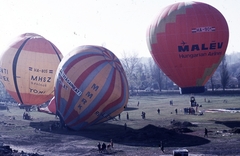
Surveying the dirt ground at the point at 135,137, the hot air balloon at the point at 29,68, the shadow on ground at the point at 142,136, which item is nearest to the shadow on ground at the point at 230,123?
the dirt ground at the point at 135,137

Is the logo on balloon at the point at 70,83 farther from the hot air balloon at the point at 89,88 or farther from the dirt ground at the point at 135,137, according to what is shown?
the dirt ground at the point at 135,137

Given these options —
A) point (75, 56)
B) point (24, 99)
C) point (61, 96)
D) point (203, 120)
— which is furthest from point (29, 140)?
point (203, 120)

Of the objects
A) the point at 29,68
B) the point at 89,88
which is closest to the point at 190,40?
the point at 89,88

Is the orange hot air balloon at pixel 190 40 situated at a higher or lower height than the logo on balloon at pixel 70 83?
higher

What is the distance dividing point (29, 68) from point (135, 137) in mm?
18888

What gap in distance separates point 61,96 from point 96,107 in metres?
3.47

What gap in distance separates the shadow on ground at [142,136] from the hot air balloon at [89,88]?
1432 millimetres

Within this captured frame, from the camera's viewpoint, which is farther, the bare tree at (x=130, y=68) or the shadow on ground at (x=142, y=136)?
the bare tree at (x=130, y=68)

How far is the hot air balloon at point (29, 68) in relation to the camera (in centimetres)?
4841

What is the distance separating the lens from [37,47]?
161ft

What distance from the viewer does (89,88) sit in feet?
119

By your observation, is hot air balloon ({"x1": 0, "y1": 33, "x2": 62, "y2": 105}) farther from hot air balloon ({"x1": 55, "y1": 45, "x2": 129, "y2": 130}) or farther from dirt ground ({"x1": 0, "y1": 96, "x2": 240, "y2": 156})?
hot air balloon ({"x1": 55, "y1": 45, "x2": 129, "y2": 130})

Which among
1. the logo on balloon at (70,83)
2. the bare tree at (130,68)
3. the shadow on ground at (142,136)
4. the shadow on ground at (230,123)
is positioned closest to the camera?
the shadow on ground at (142,136)

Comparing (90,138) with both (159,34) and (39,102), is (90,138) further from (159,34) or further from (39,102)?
(39,102)
